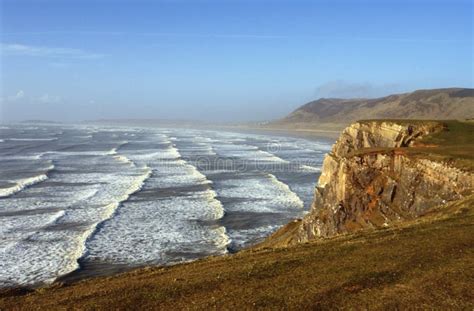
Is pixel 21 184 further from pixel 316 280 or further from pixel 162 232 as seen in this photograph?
pixel 316 280

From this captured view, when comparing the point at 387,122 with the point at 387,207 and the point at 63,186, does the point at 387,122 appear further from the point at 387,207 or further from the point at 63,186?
the point at 63,186

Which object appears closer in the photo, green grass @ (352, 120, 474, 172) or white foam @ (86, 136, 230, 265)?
green grass @ (352, 120, 474, 172)

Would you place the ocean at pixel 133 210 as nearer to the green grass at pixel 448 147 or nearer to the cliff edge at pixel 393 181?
the cliff edge at pixel 393 181

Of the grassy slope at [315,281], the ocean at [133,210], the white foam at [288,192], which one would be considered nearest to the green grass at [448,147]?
the grassy slope at [315,281]

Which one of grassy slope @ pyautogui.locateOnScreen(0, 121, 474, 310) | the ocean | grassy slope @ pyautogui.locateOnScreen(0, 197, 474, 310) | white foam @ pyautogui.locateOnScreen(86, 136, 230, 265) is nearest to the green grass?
grassy slope @ pyautogui.locateOnScreen(0, 121, 474, 310)

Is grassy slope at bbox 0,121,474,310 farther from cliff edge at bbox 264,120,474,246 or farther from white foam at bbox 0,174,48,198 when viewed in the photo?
white foam at bbox 0,174,48,198

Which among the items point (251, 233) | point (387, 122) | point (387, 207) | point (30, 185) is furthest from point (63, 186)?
point (387, 207)

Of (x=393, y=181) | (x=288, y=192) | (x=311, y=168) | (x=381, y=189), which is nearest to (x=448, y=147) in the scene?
(x=393, y=181)
